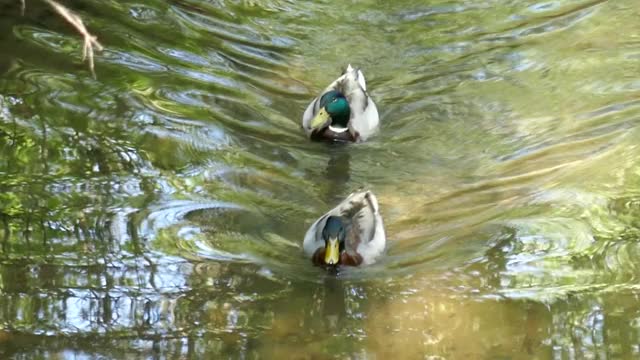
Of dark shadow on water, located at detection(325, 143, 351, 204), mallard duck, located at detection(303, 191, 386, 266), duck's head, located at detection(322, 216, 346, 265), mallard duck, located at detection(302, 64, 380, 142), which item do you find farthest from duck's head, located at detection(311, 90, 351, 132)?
duck's head, located at detection(322, 216, 346, 265)

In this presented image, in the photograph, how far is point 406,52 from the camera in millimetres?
10031

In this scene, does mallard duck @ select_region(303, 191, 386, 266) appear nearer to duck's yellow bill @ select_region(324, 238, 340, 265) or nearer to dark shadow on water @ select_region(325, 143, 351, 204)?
duck's yellow bill @ select_region(324, 238, 340, 265)

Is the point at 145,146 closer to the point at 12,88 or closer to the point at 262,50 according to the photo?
the point at 12,88

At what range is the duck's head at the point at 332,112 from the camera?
826cm

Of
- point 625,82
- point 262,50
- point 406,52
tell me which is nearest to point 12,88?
point 262,50

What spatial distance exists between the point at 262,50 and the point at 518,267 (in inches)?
177

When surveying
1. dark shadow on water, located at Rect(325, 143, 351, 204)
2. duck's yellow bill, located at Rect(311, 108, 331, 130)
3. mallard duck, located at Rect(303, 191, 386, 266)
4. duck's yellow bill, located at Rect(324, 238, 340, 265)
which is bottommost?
duck's yellow bill, located at Rect(324, 238, 340, 265)

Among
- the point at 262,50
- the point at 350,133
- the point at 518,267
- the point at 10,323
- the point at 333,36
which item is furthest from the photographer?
the point at 333,36

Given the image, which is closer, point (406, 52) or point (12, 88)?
point (12, 88)

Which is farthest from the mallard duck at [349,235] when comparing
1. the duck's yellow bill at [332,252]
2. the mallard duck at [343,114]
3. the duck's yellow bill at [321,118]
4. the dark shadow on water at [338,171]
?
the mallard duck at [343,114]

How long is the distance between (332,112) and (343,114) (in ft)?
0.59

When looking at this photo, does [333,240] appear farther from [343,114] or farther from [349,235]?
[343,114]

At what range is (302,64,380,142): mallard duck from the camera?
8.35 metres

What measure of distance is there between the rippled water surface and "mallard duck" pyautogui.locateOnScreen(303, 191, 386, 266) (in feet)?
0.44
